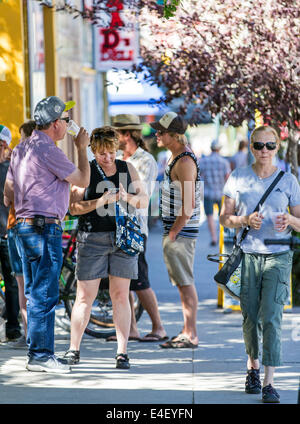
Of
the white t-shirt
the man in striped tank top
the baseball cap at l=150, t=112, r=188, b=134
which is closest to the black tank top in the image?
the man in striped tank top

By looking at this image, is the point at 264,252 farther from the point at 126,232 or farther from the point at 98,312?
the point at 98,312

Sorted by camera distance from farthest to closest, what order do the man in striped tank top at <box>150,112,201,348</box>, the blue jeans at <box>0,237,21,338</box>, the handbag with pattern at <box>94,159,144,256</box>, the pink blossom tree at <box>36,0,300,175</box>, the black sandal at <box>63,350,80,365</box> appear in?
the pink blossom tree at <box>36,0,300,175</box> → the blue jeans at <box>0,237,21,338</box> → the man in striped tank top at <box>150,112,201,348</box> → the black sandal at <box>63,350,80,365</box> → the handbag with pattern at <box>94,159,144,256</box>

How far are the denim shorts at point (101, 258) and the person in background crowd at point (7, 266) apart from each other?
1.09 meters

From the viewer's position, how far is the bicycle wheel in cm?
883

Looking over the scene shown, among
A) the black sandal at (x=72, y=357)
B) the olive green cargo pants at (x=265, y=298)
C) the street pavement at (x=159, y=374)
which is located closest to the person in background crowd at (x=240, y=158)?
the street pavement at (x=159, y=374)

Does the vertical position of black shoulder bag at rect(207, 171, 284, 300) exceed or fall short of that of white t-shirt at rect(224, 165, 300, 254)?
it falls short

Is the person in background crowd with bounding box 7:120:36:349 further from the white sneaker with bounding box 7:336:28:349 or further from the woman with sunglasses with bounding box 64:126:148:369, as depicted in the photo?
the woman with sunglasses with bounding box 64:126:148:369

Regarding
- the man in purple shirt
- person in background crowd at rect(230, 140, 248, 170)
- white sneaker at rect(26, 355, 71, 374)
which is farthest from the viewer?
person in background crowd at rect(230, 140, 248, 170)

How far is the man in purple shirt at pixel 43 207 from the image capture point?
23.9 ft

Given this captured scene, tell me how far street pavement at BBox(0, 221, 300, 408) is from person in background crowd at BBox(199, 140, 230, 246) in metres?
7.15

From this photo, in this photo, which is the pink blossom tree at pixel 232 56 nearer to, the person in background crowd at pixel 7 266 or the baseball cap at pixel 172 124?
the baseball cap at pixel 172 124

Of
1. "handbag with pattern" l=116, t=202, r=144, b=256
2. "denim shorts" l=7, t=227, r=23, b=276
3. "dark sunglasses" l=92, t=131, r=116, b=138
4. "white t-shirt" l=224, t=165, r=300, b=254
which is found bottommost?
"denim shorts" l=7, t=227, r=23, b=276

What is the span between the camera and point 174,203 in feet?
27.5

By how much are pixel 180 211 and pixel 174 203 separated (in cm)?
10
